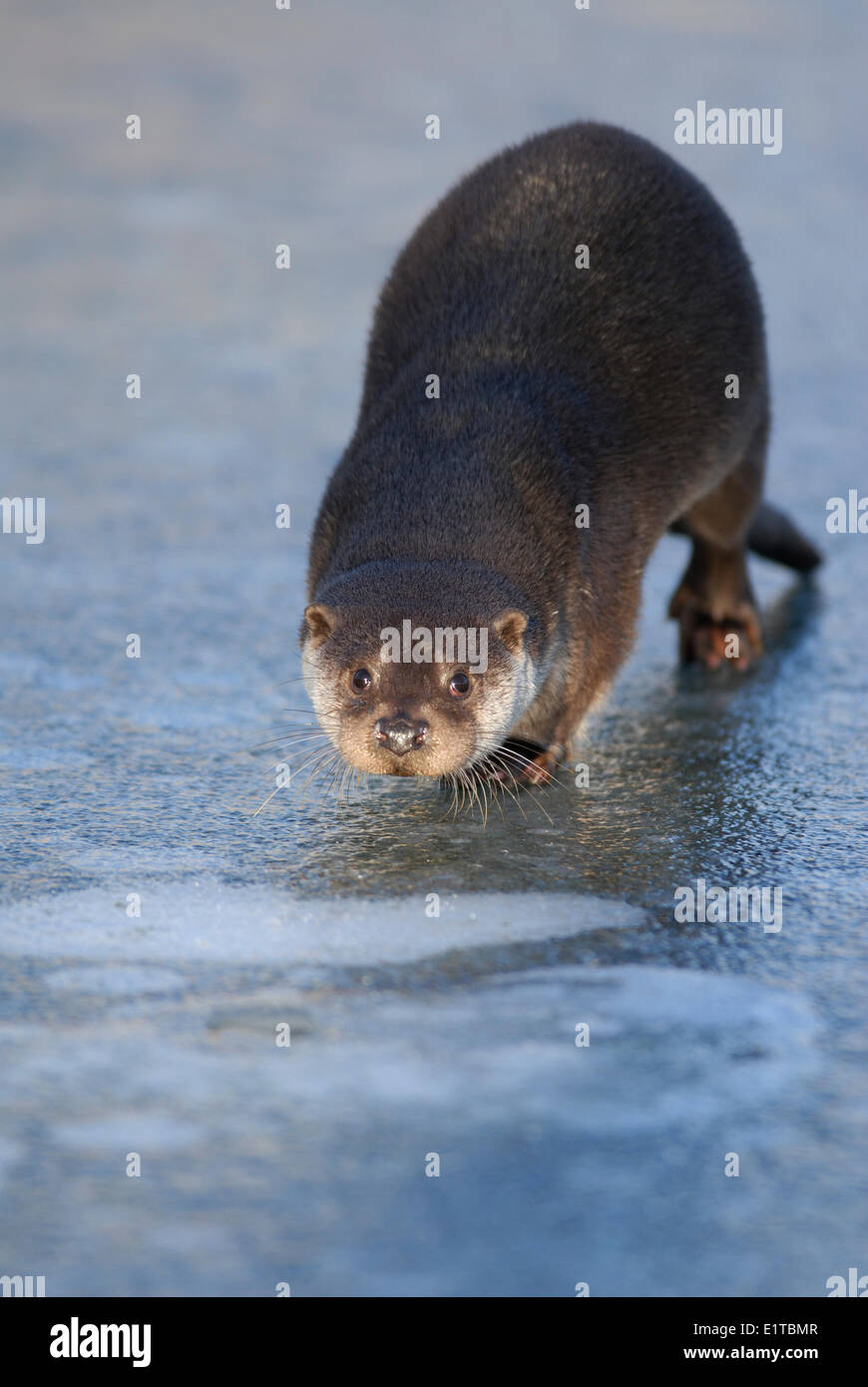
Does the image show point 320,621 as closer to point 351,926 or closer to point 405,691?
point 405,691

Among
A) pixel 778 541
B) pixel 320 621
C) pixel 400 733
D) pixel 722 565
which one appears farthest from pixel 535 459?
pixel 778 541

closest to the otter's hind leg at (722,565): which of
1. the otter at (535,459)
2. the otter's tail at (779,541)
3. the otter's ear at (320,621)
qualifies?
the otter at (535,459)

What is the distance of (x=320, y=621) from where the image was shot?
3664mm

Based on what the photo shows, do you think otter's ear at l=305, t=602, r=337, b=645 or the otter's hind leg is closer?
otter's ear at l=305, t=602, r=337, b=645

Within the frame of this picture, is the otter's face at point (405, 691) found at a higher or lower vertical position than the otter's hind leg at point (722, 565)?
lower

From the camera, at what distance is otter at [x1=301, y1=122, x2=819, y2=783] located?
3.62 m

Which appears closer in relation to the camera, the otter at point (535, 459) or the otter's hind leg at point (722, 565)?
the otter at point (535, 459)

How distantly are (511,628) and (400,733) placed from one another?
0.39 metres

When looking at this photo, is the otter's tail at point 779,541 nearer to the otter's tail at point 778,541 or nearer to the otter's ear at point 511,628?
the otter's tail at point 778,541

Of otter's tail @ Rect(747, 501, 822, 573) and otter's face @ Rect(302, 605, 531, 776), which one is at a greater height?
otter's tail @ Rect(747, 501, 822, 573)

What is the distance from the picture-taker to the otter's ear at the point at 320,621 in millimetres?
3643

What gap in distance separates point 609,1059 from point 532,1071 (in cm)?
12

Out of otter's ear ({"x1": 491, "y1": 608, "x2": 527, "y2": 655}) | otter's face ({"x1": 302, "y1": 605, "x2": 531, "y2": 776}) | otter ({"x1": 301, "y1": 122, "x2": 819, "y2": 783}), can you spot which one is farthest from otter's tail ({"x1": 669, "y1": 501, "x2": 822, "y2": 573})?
otter's face ({"x1": 302, "y1": 605, "x2": 531, "y2": 776})

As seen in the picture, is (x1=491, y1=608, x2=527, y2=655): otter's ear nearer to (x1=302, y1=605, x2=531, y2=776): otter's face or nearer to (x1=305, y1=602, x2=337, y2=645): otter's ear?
(x1=302, y1=605, x2=531, y2=776): otter's face
